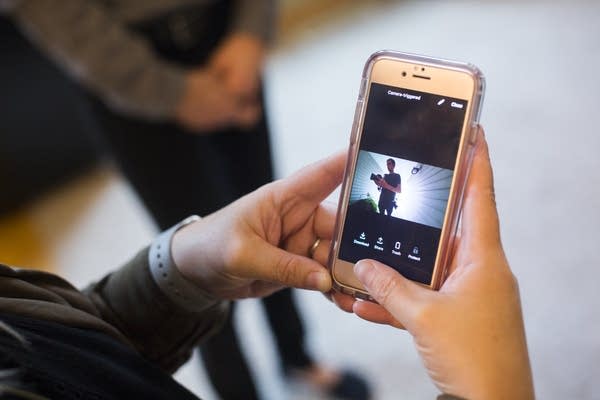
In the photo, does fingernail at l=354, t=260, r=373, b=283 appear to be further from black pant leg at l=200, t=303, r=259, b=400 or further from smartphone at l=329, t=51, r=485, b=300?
black pant leg at l=200, t=303, r=259, b=400

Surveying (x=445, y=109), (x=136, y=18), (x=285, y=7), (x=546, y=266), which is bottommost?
(x=546, y=266)

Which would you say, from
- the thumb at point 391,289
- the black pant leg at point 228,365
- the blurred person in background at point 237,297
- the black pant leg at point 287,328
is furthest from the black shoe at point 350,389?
the thumb at point 391,289

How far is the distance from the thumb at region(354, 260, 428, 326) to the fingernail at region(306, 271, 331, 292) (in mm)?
34

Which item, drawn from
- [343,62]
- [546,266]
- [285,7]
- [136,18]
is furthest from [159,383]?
[285,7]

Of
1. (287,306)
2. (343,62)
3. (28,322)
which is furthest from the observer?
(343,62)

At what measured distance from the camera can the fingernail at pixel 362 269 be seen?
0.55 meters

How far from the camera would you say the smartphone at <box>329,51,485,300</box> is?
1.86 feet

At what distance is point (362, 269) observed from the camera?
56 cm

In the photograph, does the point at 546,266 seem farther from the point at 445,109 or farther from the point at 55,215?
the point at 55,215

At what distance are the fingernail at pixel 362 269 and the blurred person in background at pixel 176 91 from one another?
43 centimetres

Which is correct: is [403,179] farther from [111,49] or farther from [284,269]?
[111,49]

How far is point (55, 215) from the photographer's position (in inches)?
71.2

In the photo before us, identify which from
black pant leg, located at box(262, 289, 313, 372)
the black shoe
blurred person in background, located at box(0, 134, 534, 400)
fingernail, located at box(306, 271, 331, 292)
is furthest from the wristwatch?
the black shoe

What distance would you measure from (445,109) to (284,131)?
130 centimetres
